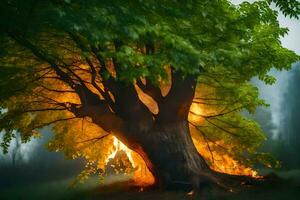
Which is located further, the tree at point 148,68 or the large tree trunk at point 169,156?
the large tree trunk at point 169,156

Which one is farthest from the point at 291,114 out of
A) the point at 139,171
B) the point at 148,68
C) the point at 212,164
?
the point at 148,68

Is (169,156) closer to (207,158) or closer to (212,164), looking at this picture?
(212,164)

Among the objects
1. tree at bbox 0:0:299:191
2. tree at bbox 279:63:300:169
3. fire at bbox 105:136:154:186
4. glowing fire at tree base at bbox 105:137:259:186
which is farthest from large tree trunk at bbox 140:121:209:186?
tree at bbox 279:63:300:169

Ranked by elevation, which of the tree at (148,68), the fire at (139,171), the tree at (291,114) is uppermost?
the tree at (291,114)

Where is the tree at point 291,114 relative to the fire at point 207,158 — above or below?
above

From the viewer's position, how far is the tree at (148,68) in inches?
368

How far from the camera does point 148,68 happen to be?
11.1 meters

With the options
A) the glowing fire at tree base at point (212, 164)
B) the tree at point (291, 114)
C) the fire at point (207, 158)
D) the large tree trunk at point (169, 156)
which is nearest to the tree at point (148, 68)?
the large tree trunk at point (169, 156)

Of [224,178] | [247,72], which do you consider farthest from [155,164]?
[247,72]

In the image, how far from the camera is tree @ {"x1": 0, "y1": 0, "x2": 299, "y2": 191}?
9352 mm


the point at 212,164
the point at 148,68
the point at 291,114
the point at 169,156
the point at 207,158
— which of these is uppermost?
the point at 291,114

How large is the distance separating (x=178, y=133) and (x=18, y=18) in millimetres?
8188

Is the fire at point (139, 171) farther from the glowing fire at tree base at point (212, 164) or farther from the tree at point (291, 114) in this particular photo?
the tree at point (291, 114)

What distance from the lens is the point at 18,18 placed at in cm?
982
